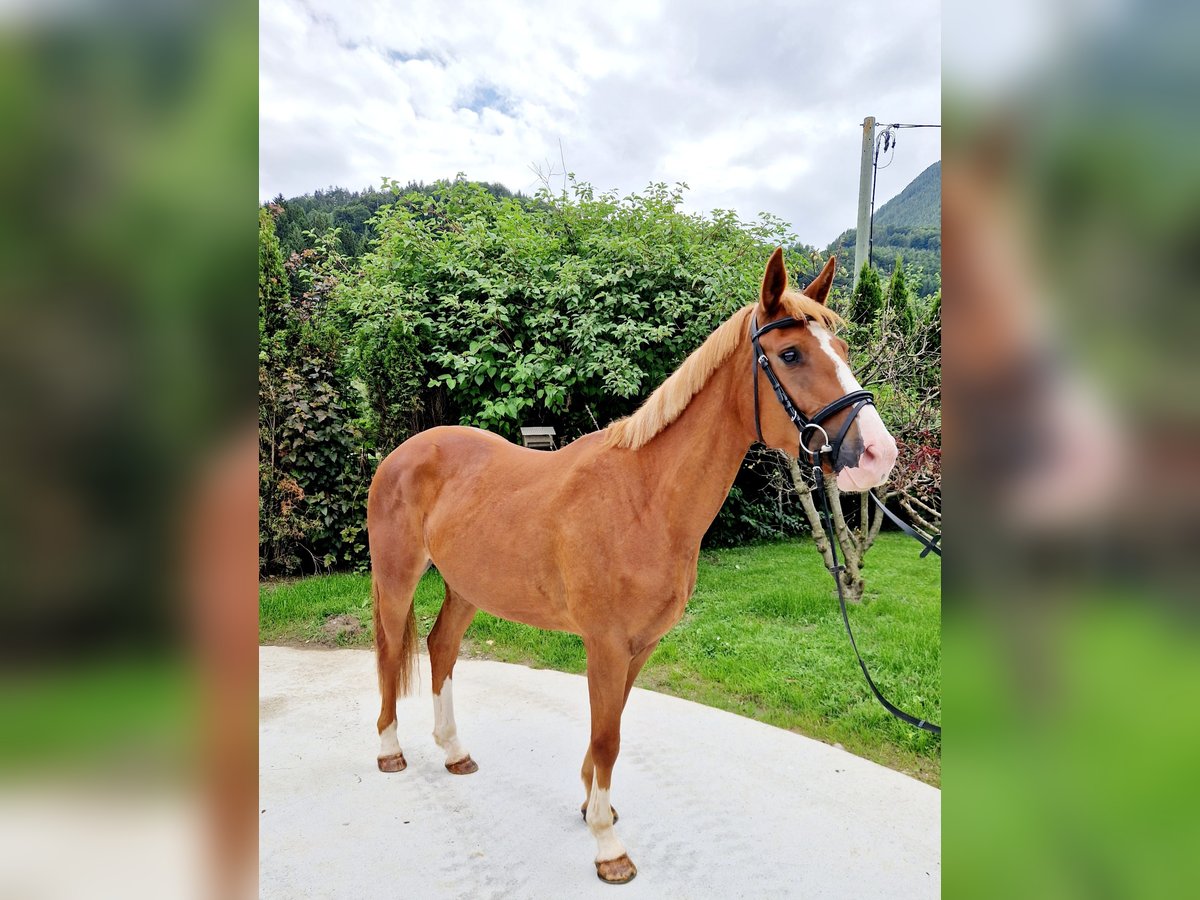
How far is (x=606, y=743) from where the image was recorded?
7.58 feet

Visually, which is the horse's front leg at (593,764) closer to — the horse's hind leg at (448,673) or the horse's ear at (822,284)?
the horse's hind leg at (448,673)

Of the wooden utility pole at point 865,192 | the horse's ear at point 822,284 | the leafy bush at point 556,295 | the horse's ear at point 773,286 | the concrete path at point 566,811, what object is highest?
the wooden utility pole at point 865,192

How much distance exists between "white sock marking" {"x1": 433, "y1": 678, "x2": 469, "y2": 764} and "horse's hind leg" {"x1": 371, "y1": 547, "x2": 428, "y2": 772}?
222 mm

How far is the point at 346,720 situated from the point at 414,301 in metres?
3.96

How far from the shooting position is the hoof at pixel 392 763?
9.96 feet

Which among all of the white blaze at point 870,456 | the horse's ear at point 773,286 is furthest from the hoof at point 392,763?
the horse's ear at point 773,286

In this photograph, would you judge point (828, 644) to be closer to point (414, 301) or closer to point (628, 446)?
point (628, 446)

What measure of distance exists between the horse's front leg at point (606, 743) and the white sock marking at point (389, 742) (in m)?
1.23

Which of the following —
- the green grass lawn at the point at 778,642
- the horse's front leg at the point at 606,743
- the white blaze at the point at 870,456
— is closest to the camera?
the white blaze at the point at 870,456
